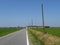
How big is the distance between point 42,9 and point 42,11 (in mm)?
420

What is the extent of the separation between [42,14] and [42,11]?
0.73m

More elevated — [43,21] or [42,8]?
[42,8]

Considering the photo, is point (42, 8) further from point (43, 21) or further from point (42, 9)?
point (43, 21)

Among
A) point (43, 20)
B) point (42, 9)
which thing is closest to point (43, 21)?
point (43, 20)

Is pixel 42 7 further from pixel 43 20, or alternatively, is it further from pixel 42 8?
pixel 43 20

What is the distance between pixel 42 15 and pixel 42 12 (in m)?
0.71

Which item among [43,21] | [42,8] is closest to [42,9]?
[42,8]

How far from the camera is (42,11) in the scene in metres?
42.5

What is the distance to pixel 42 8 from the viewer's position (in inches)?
1673

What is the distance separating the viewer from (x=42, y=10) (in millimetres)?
42500

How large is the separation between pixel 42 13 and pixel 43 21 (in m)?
2.00

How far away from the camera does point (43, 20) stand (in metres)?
41.2

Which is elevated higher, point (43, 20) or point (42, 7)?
point (42, 7)

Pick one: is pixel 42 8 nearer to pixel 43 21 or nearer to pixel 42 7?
pixel 42 7
